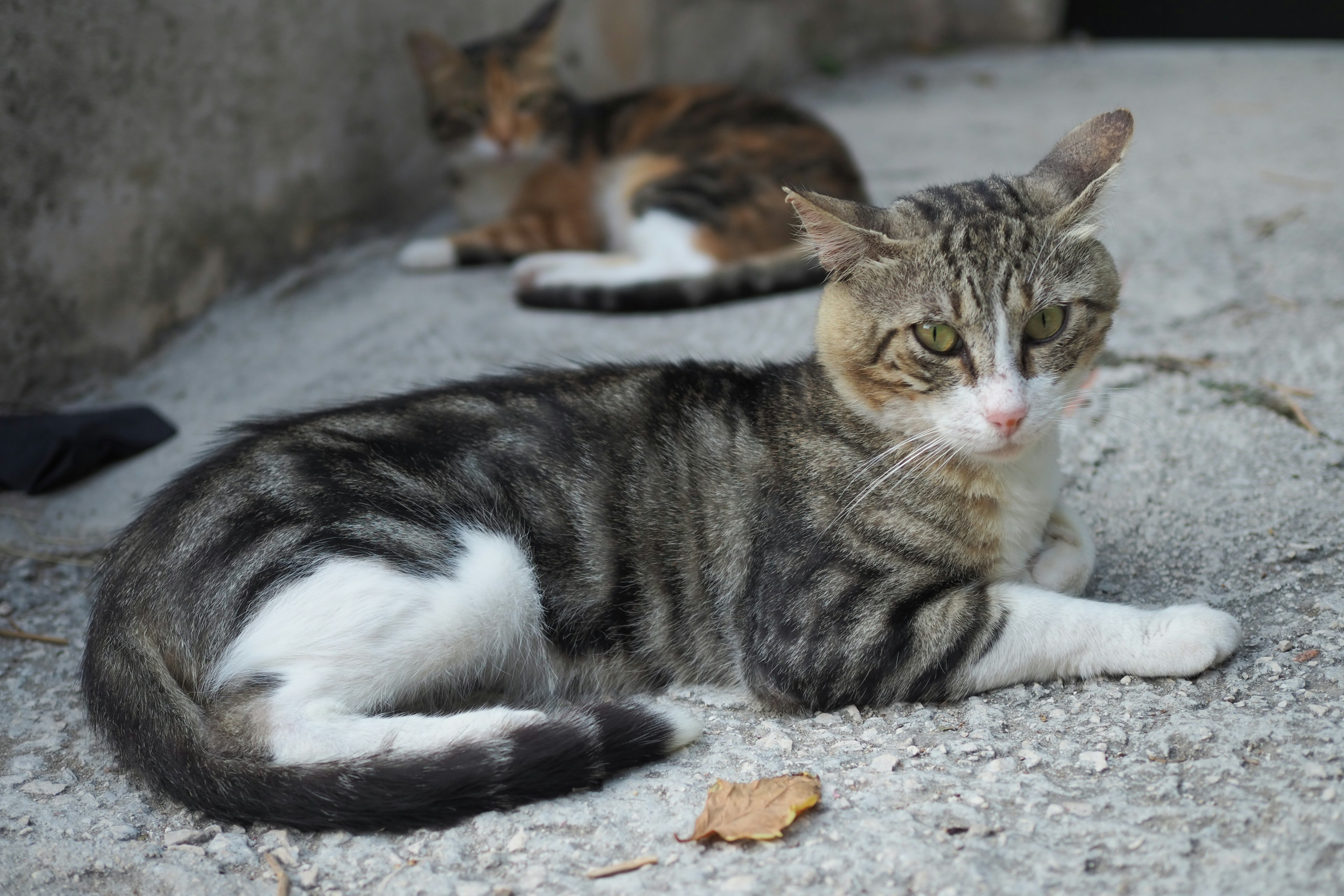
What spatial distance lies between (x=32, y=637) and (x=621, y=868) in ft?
6.08

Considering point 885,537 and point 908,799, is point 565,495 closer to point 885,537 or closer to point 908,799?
point 885,537

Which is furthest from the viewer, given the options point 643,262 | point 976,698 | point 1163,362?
point 643,262

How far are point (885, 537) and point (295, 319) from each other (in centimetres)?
298

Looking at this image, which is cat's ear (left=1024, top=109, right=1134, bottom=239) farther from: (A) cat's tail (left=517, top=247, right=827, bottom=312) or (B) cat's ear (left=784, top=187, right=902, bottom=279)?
(A) cat's tail (left=517, top=247, right=827, bottom=312)

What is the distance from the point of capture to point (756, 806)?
205 centimetres

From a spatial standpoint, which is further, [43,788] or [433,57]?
[433,57]

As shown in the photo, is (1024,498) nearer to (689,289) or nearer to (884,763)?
(884,763)

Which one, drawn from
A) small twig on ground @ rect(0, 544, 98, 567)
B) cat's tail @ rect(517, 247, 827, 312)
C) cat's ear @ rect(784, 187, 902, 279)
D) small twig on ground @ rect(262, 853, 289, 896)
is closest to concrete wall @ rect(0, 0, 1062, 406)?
small twig on ground @ rect(0, 544, 98, 567)

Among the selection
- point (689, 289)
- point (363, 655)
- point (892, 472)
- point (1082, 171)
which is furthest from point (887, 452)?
point (689, 289)

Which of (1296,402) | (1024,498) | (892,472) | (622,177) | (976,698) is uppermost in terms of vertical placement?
(622,177)

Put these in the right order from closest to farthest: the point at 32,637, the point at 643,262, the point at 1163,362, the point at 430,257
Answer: the point at 32,637
the point at 1163,362
the point at 643,262
the point at 430,257

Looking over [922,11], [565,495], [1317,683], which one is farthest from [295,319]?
[922,11]

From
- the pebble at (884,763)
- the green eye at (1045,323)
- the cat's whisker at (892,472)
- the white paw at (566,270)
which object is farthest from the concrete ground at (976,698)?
the green eye at (1045,323)

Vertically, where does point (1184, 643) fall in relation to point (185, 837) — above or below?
above
